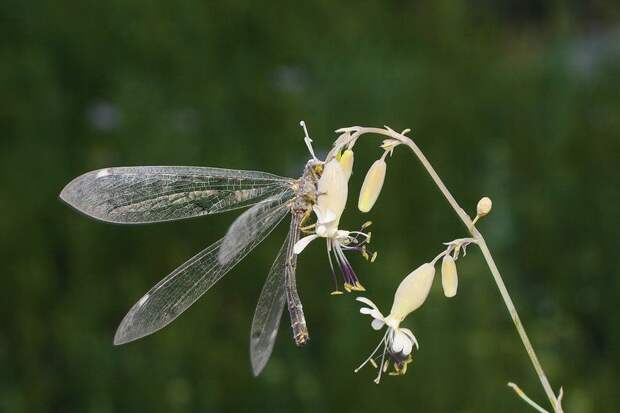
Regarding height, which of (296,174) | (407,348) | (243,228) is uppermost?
(296,174)

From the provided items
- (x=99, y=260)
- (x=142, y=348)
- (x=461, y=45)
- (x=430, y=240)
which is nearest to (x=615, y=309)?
(x=430, y=240)

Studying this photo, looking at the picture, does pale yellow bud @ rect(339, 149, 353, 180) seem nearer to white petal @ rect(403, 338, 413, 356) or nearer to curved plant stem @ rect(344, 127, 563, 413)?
curved plant stem @ rect(344, 127, 563, 413)

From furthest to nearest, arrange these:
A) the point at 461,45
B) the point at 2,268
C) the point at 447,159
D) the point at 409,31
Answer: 1. the point at 409,31
2. the point at 461,45
3. the point at 447,159
4. the point at 2,268

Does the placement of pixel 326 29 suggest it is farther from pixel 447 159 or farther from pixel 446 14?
pixel 447 159

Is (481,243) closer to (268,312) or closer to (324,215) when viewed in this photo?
(324,215)

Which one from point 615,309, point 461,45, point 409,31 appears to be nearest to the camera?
point 615,309

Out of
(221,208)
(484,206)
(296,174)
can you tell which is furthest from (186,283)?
(296,174)

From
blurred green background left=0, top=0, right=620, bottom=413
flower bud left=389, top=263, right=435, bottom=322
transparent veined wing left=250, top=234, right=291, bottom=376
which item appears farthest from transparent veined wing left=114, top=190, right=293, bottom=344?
blurred green background left=0, top=0, right=620, bottom=413
